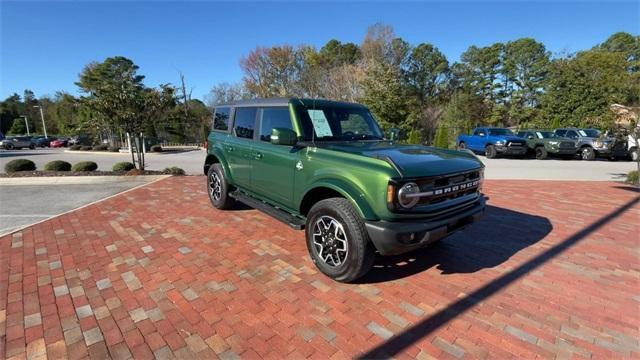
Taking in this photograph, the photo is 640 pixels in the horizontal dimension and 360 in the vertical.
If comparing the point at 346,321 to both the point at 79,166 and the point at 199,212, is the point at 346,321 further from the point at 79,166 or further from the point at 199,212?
the point at 79,166

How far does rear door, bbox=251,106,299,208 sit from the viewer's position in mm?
3879

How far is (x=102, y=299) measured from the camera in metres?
2.91

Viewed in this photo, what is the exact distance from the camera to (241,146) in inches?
191

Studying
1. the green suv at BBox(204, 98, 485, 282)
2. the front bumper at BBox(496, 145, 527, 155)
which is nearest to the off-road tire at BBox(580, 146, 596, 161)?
the front bumper at BBox(496, 145, 527, 155)

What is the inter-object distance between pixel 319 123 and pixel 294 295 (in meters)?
2.07

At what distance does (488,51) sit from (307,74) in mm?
27750

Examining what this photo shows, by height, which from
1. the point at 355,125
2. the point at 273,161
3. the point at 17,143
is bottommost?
the point at 17,143

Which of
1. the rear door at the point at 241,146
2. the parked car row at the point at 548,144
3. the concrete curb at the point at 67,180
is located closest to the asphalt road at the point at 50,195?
the concrete curb at the point at 67,180

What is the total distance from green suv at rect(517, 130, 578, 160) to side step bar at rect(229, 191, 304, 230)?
59.7ft

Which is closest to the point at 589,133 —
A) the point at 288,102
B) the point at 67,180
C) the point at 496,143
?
the point at 496,143

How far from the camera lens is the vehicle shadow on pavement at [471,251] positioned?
3.58 metres

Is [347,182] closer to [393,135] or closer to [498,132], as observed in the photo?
[393,135]

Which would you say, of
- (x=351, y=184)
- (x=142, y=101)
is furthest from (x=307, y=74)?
(x=351, y=184)

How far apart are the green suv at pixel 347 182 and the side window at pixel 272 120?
0.01 m
